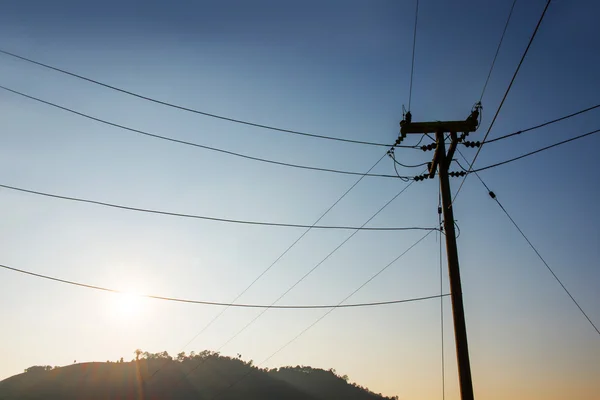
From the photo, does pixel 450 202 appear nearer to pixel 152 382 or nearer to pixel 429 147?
pixel 429 147

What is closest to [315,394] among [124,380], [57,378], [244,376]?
[244,376]

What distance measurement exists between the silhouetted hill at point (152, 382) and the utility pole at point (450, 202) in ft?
293

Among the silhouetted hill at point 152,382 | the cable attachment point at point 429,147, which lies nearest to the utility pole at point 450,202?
the cable attachment point at point 429,147

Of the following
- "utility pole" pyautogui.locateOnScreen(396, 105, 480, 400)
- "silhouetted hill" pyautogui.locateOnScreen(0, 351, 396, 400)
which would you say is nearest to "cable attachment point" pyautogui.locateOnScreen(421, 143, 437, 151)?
"utility pole" pyautogui.locateOnScreen(396, 105, 480, 400)

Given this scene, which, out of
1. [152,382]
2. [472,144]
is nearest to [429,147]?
[472,144]

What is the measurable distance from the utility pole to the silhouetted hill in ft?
293

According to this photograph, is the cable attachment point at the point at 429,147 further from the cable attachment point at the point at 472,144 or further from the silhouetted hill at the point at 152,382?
the silhouetted hill at the point at 152,382

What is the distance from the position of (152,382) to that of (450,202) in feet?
326

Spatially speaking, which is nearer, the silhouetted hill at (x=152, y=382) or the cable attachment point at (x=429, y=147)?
the cable attachment point at (x=429, y=147)

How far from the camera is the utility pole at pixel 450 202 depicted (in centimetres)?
1092

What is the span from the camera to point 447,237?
1225cm

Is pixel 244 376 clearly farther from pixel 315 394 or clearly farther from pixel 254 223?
pixel 254 223

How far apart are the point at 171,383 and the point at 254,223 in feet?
314

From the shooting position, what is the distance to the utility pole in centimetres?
1092
